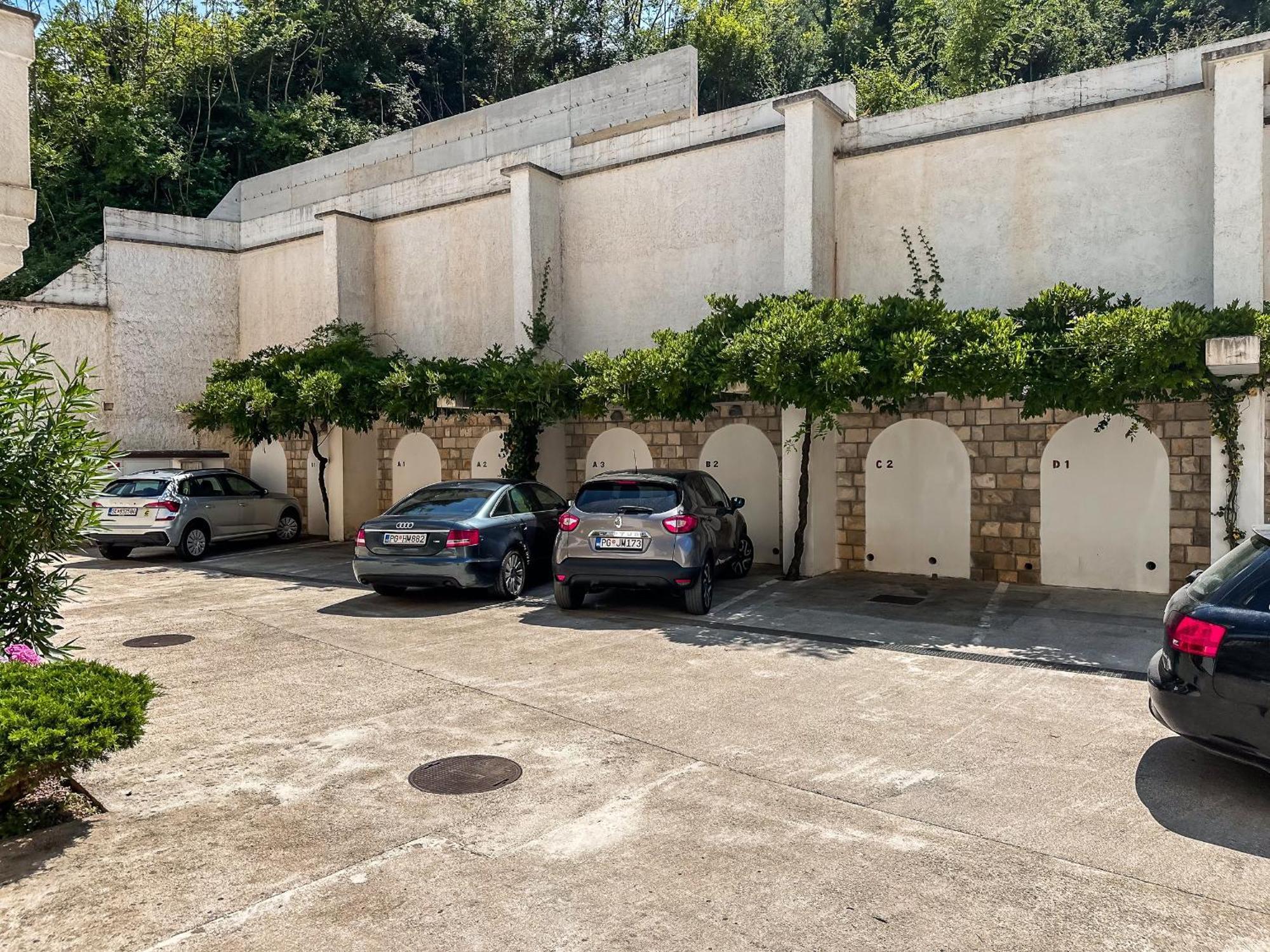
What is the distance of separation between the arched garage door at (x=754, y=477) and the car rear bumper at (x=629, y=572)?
4.47 metres

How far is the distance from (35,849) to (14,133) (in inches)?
175

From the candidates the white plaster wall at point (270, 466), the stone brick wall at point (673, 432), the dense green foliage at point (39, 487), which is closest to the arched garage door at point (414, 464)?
the white plaster wall at point (270, 466)

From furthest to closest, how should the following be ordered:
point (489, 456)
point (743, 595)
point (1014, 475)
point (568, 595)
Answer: point (489, 456), point (1014, 475), point (743, 595), point (568, 595)

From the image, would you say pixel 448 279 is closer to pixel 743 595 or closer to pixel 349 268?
pixel 349 268

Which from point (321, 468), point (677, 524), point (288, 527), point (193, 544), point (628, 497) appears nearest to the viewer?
point (677, 524)

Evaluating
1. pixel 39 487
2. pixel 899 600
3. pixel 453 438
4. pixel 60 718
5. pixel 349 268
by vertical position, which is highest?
pixel 349 268

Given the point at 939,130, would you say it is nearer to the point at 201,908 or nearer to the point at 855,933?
the point at 855,933

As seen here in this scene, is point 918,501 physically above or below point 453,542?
above

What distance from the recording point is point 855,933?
3551 millimetres

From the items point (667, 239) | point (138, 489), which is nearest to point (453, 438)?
point (138, 489)

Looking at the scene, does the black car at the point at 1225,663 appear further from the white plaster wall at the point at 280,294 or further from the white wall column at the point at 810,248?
the white plaster wall at the point at 280,294

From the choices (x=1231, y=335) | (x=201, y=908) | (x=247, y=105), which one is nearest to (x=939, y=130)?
(x=1231, y=335)

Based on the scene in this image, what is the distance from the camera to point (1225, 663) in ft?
15.6

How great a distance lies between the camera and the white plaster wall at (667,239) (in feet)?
46.0
